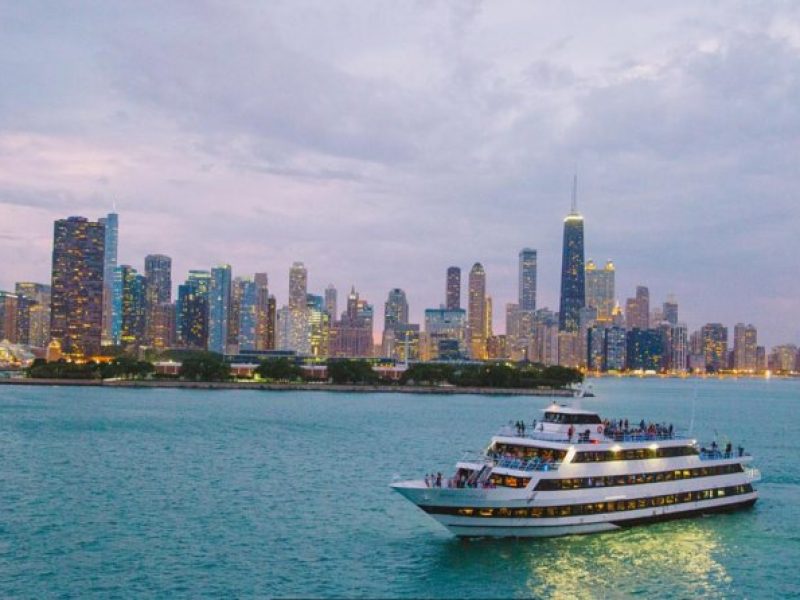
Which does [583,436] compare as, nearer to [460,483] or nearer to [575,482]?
[575,482]

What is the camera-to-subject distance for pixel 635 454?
48.6 metres

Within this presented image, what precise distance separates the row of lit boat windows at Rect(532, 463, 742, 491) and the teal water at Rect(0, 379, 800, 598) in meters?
2.46

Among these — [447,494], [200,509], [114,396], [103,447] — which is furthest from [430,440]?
[114,396]

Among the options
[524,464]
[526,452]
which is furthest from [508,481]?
[526,452]

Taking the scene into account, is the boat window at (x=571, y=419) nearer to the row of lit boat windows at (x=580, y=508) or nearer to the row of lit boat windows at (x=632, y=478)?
the row of lit boat windows at (x=632, y=478)

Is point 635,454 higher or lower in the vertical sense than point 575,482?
higher

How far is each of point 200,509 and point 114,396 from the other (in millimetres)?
116662

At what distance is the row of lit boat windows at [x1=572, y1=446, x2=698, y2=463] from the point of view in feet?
151

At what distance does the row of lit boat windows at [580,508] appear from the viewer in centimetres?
4278

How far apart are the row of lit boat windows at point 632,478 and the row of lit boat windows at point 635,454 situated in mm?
886

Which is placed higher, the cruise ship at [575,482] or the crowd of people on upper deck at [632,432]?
the crowd of people on upper deck at [632,432]

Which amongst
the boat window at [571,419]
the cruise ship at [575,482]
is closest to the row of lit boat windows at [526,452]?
the cruise ship at [575,482]

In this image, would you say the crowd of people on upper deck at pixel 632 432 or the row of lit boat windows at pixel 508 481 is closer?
the row of lit boat windows at pixel 508 481

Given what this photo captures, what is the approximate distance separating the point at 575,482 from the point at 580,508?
1281 mm
